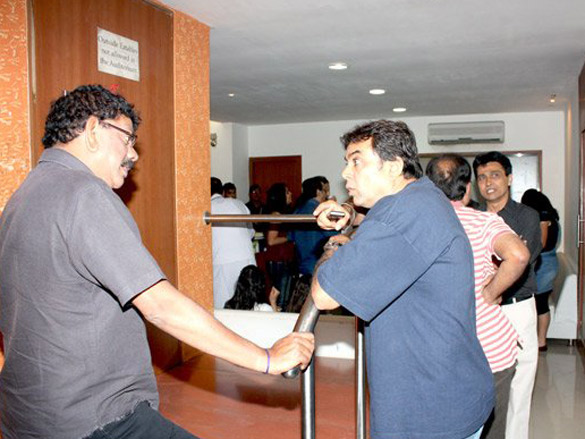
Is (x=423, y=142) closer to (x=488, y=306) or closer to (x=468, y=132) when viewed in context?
(x=468, y=132)

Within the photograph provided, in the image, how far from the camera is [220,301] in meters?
4.54

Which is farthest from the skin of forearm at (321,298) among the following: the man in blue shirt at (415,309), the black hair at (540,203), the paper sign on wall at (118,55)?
the black hair at (540,203)

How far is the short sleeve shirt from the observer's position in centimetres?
122

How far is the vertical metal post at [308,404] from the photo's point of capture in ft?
4.32

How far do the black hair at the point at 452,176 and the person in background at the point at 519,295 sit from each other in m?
0.60

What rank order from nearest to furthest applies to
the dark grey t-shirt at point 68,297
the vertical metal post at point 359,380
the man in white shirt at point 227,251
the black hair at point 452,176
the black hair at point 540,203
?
1. the dark grey t-shirt at point 68,297
2. the vertical metal post at point 359,380
3. the black hair at point 452,176
4. the man in white shirt at point 227,251
5. the black hair at point 540,203

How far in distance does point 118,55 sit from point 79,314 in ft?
6.03

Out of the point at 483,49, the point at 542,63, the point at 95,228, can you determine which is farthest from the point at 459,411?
the point at 542,63

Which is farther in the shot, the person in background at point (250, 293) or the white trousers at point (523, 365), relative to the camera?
the person in background at point (250, 293)

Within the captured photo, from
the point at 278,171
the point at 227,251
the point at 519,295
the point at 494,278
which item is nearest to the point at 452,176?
the point at 494,278

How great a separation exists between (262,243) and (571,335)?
3342mm

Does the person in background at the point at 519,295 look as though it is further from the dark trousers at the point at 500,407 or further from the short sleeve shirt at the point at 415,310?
the short sleeve shirt at the point at 415,310

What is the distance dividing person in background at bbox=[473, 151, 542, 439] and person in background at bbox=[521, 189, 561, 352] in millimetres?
2346

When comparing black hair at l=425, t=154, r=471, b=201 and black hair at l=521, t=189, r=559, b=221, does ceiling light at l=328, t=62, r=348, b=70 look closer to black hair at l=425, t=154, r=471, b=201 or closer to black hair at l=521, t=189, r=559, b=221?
black hair at l=521, t=189, r=559, b=221
